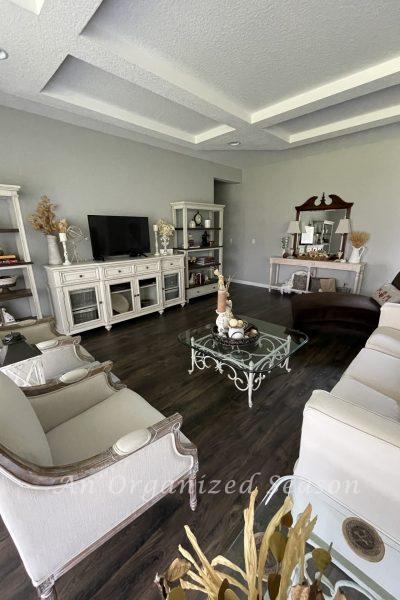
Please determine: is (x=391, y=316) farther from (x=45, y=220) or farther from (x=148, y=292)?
(x=45, y=220)

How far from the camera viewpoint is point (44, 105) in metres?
2.80

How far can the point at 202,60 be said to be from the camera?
2115 mm

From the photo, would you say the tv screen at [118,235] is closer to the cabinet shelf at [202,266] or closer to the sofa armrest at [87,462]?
the cabinet shelf at [202,266]

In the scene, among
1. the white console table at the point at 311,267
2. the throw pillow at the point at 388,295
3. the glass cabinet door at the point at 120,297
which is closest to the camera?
the throw pillow at the point at 388,295

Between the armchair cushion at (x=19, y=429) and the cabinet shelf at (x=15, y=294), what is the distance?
2.23 m

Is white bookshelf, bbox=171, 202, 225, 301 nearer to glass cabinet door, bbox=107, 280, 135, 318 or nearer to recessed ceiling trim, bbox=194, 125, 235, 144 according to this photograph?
recessed ceiling trim, bbox=194, 125, 235, 144

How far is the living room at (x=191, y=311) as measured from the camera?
889 millimetres

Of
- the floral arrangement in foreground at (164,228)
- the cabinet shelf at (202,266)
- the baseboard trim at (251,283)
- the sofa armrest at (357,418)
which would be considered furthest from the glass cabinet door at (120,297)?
the baseboard trim at (251,283)

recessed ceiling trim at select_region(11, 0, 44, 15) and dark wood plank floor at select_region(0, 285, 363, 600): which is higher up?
recessed ceiling trim at select_region(11, 0, 44, 15)

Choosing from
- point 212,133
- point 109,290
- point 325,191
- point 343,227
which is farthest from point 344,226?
point 109,290

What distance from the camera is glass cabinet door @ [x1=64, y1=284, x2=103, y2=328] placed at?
10.6 feet

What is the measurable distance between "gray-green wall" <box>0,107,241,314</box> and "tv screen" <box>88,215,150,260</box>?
23 cm

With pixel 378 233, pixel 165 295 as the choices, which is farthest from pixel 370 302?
pixel 165 295

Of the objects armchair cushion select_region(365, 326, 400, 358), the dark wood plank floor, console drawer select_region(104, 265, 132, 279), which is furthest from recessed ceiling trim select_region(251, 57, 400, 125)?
the dark wood plank floor
